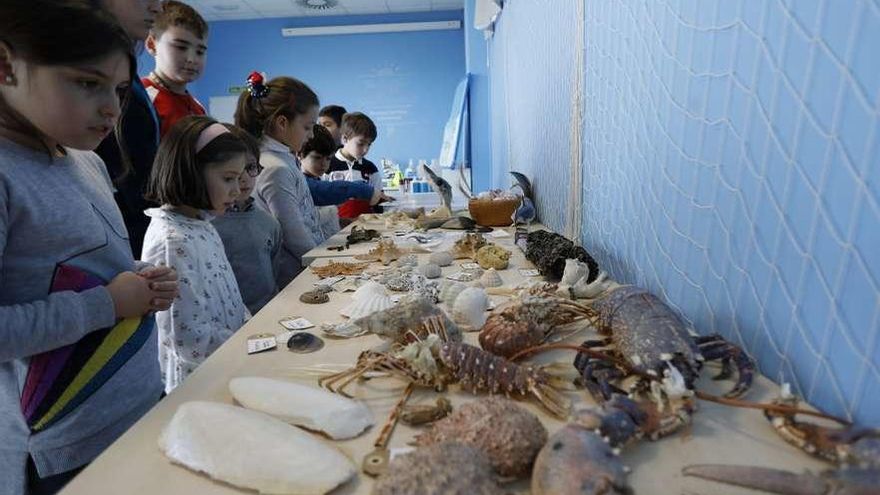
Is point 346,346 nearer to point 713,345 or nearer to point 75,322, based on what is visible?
point 75,322

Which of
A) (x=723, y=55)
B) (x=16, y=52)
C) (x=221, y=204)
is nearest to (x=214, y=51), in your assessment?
(x=221, y=204)

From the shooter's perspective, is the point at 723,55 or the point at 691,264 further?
the point at 691,264

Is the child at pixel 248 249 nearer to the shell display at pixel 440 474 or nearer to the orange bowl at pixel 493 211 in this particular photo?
the orange bowl at pixel 493 211

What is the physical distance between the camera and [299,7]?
5922 mm

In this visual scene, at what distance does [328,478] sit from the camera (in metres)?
0.55

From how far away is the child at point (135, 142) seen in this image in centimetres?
151

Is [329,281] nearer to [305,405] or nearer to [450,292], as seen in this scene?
[450,292]

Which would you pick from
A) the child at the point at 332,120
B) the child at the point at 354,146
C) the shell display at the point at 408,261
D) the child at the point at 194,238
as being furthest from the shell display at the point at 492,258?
the child at the point at 332,120

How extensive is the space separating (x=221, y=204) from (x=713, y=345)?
1249mm

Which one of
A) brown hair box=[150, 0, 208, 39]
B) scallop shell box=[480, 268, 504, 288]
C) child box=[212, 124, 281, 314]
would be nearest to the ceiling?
brown hair box=[150, 0, 208, 39]

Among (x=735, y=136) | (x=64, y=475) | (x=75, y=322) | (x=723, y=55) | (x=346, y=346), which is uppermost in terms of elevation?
(x=723, y=55)

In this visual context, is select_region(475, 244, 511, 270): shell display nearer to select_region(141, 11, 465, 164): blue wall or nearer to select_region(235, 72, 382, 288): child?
select_region(235, 72, 382, 288): child

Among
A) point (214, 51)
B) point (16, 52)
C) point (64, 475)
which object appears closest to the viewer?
point (16, 52)

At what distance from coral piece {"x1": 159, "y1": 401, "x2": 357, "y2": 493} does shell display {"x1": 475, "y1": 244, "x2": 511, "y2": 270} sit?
99 centimetres
